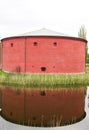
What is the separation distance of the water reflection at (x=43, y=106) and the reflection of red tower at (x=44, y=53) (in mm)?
4788

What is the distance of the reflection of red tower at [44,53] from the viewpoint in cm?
1794

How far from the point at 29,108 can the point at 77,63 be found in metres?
10.7

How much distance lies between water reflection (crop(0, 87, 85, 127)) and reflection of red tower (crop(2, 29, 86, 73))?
4.79 m

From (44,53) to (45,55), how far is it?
0.57ft

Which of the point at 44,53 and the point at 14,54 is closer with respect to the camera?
the point at 44,53

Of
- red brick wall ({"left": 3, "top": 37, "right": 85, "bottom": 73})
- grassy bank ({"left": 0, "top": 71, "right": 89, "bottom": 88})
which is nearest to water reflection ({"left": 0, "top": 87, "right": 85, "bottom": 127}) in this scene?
grassy bank ({"left": 0, "top": 71, "right": 89, "bottom": 88})

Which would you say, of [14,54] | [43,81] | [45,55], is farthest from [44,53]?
[43,81]

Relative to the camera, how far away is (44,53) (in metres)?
17.9

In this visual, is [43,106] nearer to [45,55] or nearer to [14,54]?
[45,55]

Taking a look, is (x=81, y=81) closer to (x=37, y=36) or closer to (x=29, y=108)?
(x=37, y=36)

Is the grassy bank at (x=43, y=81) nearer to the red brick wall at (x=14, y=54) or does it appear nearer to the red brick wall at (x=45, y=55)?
the red brick wall at (x=45, y=55)

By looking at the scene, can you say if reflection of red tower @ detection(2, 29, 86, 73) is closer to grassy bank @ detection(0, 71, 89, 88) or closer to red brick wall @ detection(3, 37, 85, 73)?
red brick wall @ detection(3, 37, 85, 73)

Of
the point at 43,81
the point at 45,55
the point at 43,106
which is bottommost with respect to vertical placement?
the point at 43,106

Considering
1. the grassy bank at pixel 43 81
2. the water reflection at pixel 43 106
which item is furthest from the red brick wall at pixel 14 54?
the water reflection at pixel 43 106
